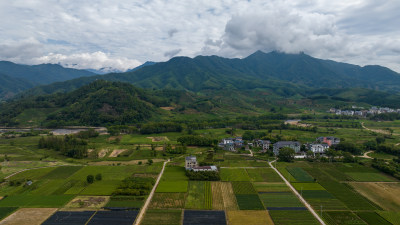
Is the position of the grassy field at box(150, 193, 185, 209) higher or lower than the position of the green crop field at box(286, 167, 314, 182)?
lower

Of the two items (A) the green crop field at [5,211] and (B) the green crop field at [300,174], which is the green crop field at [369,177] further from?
(A) the green crop field at [5,211]

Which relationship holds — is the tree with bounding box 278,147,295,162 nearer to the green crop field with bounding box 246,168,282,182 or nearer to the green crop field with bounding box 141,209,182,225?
the green crop field with bounding box 246,168,282,182

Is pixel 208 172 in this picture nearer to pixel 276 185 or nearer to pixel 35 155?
pixel 276 185

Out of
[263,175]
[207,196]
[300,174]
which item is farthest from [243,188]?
[300,174]

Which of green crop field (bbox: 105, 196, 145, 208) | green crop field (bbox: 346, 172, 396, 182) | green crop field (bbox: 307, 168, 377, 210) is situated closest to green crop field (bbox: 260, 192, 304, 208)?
green crop field (bbox: 307, 168, 377, 210)

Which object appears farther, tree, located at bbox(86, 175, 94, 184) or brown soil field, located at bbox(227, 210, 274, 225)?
tree, located at bbox(86, 175, 94, 184)

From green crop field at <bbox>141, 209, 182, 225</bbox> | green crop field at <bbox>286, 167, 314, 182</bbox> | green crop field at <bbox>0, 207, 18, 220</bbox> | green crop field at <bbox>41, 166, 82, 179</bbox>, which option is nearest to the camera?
green crop field at <bbox>141, 209, 182, 225</bbox>
